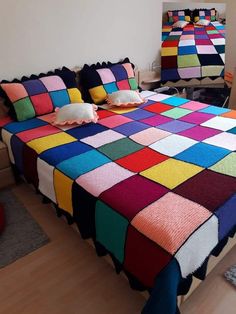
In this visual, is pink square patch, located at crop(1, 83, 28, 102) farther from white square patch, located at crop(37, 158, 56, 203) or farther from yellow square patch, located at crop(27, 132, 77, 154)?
white square patch, located at crop(37, 158, 56, 203)

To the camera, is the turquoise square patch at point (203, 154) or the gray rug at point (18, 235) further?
the gray rug at point (18, 235)

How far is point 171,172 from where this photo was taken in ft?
4.56

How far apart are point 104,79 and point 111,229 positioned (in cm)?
184

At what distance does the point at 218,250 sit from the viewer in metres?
1.23

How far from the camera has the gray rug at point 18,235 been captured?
1617mm

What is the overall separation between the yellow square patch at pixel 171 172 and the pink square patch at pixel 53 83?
137cm

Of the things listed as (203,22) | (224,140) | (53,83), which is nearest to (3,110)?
(53,83)

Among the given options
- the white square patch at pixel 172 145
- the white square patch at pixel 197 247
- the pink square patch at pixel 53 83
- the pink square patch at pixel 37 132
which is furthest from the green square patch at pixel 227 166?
the pink square patch at pixel 53 83

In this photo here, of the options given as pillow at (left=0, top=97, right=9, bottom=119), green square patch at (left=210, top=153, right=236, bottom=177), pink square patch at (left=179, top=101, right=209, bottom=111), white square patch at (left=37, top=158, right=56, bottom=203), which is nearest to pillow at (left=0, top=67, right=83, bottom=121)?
pillow at (left=0, top=97, right=9, bottom=119)

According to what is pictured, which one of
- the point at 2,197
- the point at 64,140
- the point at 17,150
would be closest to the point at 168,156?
the point at 64,140

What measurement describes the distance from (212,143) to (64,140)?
1.01m

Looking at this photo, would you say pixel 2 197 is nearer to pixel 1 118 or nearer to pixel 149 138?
pixel 1 118

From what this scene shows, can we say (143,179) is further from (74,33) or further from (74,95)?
(74,33)

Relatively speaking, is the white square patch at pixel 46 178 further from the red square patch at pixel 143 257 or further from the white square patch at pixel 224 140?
the white square patch at pixel 224 140
